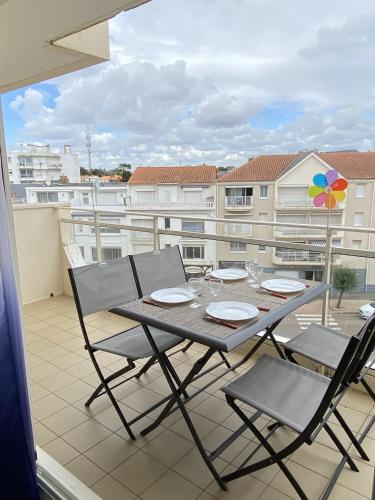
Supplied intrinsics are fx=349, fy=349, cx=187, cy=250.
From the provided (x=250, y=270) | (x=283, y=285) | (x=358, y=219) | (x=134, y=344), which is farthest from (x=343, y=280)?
(x=134, y=344)

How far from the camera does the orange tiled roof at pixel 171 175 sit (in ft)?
11.3

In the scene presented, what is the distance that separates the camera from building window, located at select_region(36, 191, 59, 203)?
4409mm

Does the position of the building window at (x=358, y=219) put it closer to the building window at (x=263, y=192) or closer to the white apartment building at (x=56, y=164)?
the building window at (x=263, y=192)

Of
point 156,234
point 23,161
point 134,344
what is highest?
point 23,161

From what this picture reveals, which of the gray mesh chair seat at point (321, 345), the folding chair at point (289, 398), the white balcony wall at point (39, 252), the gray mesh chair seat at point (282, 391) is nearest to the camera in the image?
the folding chair at point (289, 398)

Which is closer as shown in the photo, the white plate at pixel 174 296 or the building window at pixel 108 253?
the white plate at pixel 174 296

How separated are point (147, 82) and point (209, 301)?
251cm

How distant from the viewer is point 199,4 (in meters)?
2.01

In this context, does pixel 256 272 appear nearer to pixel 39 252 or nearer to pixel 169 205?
pixel 169 205

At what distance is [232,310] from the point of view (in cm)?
189

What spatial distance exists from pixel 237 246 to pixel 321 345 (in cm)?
110

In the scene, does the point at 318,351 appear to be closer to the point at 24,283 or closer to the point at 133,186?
the point at 133,186

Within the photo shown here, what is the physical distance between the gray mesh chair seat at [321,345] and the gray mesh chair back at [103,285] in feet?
3.92

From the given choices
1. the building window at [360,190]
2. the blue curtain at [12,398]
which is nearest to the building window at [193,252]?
the building window at [360,190]
